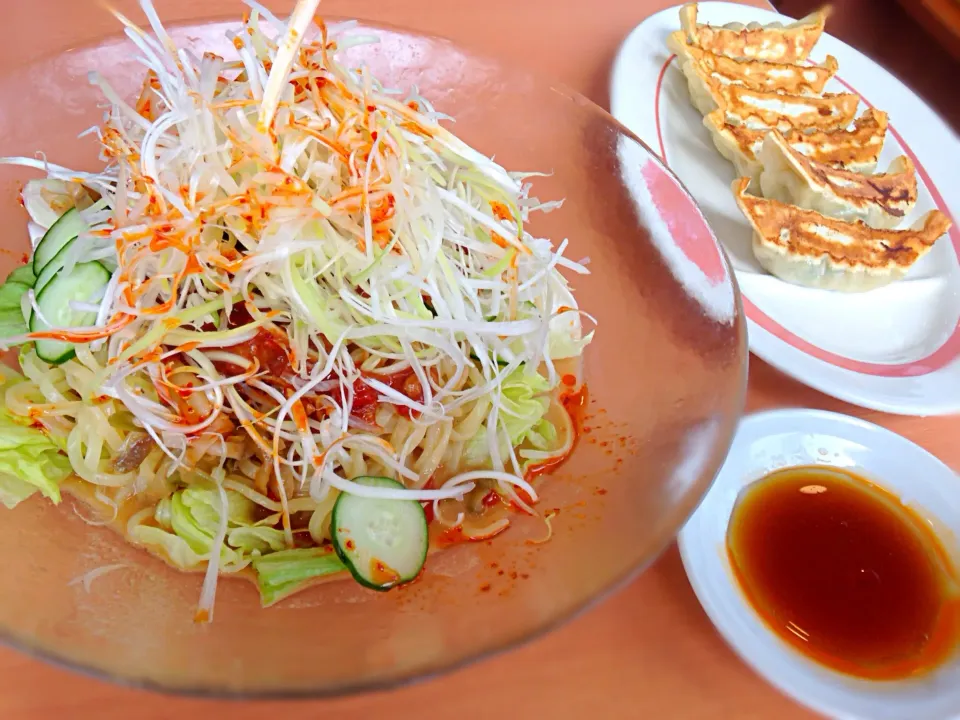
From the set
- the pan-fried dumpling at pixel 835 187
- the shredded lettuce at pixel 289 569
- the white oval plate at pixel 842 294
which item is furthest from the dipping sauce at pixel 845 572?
the pan-fried dumpling at pixel 835 187

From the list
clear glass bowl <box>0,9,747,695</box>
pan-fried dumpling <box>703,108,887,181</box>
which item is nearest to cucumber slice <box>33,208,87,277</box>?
clear glass bowl <box>0,9,747,695</box>

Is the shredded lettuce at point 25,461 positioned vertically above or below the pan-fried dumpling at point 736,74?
below

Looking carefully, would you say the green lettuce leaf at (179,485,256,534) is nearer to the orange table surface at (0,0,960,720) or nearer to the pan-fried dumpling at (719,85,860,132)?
the orange table surface at (0,0,960,720)

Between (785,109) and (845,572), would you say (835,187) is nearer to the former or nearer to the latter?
(785,109)

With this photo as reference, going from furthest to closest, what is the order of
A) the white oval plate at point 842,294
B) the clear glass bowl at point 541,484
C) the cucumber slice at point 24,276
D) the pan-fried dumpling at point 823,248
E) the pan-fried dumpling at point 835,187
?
1. the pan-fried dumpling at point 835,187
2. the pan-fried dumpling at point 823,248
3. the white oval plate at point 842,294
4. the cucumber slice at point 24,276
5. the clear glass bowl at point 541,484

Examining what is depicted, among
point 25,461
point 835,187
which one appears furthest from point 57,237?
point 835,187

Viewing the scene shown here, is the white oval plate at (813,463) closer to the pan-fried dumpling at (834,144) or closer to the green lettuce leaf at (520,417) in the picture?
the green lettuce leaf at (520,417)
